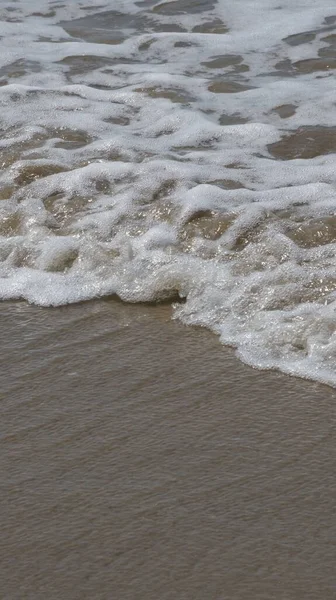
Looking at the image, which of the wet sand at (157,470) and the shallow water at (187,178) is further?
the shallow water at (187,178)

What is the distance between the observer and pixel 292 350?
297 centimetres

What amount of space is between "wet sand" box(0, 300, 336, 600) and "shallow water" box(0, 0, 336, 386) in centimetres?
20

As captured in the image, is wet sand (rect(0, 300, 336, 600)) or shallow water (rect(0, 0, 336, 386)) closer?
wet sand (rect(0, 300, 336, 600))

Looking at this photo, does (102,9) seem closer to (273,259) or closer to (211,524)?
(273,259)

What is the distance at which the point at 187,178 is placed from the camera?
408 centimetres

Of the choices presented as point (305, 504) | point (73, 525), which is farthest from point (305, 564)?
point (73, 525)

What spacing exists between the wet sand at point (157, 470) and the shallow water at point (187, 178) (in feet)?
0.64

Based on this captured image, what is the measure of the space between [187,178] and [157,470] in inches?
73.4

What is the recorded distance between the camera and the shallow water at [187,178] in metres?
3.27

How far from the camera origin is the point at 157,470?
246cm

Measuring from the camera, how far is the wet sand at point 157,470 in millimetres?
2107

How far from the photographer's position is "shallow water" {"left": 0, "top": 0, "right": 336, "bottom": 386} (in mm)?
3271

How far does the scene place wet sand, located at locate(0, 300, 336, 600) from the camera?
2.11m

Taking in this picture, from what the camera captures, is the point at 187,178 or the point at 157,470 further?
the point at 187,178
